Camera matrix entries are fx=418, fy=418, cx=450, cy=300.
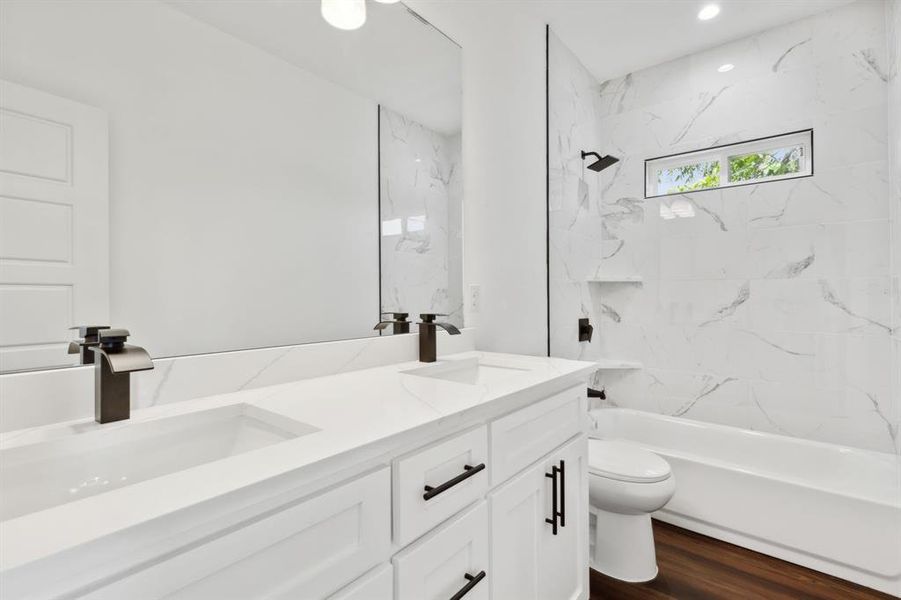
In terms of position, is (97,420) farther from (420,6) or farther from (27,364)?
(420,6)

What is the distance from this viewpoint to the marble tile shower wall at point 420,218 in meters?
1.56

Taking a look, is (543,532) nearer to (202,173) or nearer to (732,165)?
(202,173)

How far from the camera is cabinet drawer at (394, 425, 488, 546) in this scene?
0.75 metres

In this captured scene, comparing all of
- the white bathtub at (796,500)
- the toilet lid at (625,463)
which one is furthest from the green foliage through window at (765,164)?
the toilet lid at (625,463)

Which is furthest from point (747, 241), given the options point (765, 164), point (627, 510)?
point (627, 510)

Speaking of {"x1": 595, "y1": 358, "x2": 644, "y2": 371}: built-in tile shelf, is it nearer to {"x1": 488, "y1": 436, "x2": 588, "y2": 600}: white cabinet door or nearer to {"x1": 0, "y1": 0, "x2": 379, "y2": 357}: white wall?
{"x1": 488, "y1": 436, "x2": 588, "y2": 600}: white cabinet door

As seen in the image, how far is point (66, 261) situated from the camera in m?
0.85

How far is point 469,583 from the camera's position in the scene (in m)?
0.89

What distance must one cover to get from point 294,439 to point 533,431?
0.70 metres

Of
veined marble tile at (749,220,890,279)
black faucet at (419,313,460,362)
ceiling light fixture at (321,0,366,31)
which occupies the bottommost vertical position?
black faucet at (419,313,460,362)

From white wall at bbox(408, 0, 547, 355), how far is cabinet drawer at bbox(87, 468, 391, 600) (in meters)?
1.24

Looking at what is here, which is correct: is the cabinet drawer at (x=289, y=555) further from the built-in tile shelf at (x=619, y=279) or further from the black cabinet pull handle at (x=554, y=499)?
the built-in tile shelf at (x=619, y=279)

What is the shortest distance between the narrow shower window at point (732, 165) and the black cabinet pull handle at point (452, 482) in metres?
2.52

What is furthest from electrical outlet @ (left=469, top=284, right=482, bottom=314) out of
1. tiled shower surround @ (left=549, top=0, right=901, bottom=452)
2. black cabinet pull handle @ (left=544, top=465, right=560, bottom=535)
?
black cabinet pull handle @ (left=544, top=465, right=560, bottom=535)
